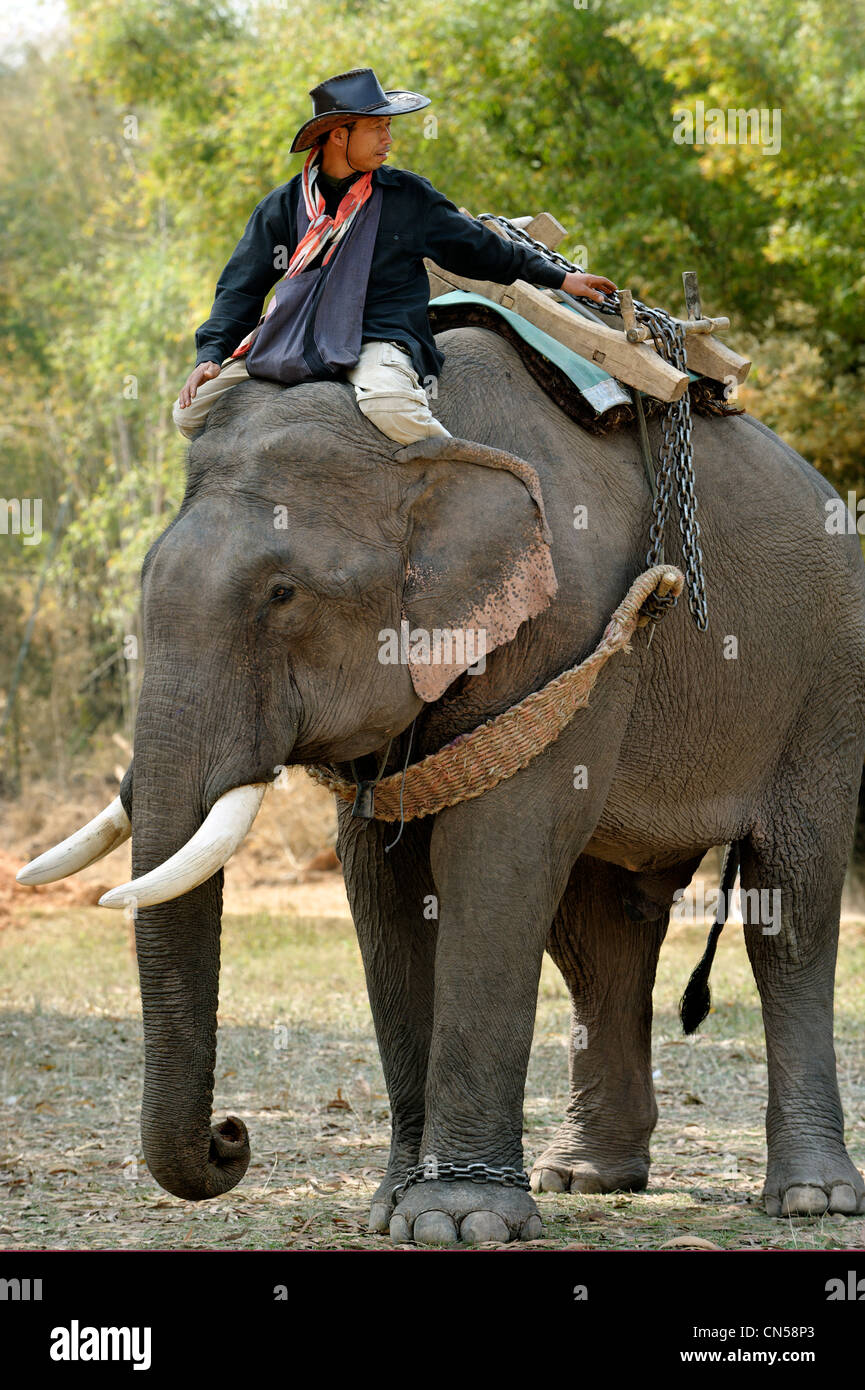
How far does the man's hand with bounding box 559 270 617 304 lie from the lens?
209 inches

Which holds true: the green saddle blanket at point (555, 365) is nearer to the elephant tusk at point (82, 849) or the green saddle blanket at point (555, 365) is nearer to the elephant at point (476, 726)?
the elephant at point (476, 726)

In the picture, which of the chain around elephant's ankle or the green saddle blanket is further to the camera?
the green saddle blanket

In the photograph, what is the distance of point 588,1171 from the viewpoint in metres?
6.05

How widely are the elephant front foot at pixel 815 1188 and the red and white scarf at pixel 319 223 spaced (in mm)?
3114

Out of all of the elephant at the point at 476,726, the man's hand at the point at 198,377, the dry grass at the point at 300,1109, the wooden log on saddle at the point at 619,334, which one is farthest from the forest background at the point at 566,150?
the man's hand at the point at 198,377

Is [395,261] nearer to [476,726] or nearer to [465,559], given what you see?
[465,559]

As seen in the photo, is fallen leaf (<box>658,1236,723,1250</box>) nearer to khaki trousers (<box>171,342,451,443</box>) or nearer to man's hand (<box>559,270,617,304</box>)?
khaki trousers (<box>171,342,451,443</box>)

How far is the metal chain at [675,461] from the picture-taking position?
5.28 m

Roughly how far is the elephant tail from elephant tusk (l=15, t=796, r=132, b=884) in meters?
2.42

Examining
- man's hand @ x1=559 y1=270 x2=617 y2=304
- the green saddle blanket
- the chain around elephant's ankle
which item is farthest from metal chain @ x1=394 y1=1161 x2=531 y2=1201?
man's hand @ x1=559 y1=270 x2=617 y2=304

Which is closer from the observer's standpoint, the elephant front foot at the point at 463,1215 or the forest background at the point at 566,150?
the elephant front foot at the point at 463,1215

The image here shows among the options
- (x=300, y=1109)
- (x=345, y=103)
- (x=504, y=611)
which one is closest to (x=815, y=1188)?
(x=504, y=611)

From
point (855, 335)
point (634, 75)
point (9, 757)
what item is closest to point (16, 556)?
point (9, 757)
